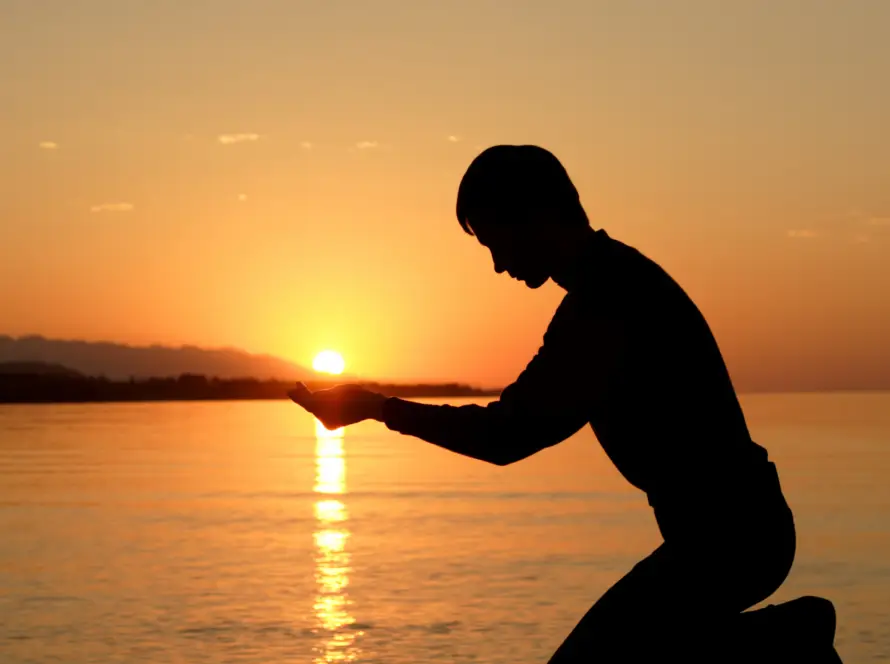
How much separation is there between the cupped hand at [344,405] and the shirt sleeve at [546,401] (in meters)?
0.18

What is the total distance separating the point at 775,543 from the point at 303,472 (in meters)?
40.6

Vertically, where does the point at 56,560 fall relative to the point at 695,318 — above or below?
below

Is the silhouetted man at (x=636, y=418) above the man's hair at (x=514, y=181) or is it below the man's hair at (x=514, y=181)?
below

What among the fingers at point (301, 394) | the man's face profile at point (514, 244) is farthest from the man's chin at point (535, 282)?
the fingers at point (301, 394)

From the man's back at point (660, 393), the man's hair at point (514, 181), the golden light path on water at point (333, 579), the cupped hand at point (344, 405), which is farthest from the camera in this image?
the golden light path on water at point (333, 579)

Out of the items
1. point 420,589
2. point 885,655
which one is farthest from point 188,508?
point 885,655

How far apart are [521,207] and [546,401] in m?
0.46

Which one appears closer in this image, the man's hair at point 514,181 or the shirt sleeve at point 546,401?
the shirt sleeve at point 546,401

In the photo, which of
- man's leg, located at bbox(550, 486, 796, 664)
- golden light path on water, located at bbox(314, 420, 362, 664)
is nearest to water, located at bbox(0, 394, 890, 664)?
golden light path on water, located at bbox(314, 420, 362, 664)

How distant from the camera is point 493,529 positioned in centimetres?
2289

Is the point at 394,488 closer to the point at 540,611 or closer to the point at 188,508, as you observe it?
the point at 188,508

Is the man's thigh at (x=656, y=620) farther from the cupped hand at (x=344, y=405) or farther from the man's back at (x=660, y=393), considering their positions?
the cupped hand at (x=344, y=405)

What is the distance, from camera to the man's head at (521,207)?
3.33 metres

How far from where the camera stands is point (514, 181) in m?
3.33
